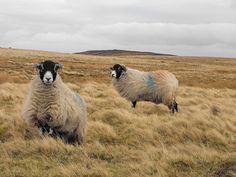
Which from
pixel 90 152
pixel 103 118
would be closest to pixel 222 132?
pixel 103 118

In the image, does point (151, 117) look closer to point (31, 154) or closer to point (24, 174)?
point (31, 154)

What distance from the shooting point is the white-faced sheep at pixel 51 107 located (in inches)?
347

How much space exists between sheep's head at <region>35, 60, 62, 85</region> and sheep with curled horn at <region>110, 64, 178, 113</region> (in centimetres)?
811

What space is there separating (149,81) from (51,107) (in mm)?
8662

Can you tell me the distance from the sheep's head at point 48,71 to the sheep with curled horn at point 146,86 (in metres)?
8.11

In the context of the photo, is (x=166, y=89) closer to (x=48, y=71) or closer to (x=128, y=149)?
(x=128, y=149)

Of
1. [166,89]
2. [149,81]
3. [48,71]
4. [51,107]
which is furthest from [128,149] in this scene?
[149,81]

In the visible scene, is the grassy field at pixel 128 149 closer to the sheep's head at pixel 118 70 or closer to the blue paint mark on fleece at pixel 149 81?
the blue paint mark on fleece at pixel 149 81

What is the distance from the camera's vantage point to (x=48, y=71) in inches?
348

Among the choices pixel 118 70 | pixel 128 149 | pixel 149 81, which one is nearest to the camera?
pixel 128 149

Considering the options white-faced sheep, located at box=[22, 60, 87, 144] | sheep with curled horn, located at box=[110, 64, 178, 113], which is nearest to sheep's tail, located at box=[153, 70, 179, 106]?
sheep with curled horn, located at box=[110, 64, 178, 113]

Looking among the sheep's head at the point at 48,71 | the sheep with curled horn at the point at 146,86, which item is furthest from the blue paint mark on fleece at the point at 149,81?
the sheep's head at the point at 48,71

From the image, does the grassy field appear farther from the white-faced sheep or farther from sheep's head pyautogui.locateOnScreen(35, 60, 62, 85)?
sheep's head pyautogui.locateOnScreen(35, 60, 62, 85)

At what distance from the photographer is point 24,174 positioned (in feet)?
21.6
